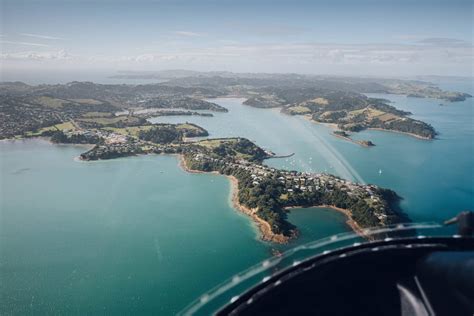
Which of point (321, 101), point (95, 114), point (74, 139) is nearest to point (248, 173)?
point (74, 139)

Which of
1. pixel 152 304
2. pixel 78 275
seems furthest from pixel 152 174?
pixel 152 304

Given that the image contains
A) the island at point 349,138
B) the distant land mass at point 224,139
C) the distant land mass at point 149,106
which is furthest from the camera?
the distant land mass at point 149,106

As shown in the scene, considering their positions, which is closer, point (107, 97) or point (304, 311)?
point (304, 311)

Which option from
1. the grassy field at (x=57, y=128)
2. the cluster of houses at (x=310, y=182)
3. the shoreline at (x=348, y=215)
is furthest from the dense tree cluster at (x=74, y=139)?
the shoreline at (x=348, y=215)

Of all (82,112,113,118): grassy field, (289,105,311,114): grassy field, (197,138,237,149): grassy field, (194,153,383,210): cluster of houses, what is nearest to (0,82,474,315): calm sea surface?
(194,153,383,210): cluster of houses

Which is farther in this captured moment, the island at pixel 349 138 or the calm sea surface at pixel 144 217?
the island at pixel 349 138

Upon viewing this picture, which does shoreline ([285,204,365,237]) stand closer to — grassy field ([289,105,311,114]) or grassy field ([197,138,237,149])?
grassy field ([197,138,237,149])

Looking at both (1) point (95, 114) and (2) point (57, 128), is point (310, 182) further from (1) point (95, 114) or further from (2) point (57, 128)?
(1) point (95, 114)

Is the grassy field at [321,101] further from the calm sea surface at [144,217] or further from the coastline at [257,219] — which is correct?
the coastline at [257,219]

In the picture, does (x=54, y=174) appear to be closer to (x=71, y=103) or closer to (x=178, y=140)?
(x=178, y=140)
